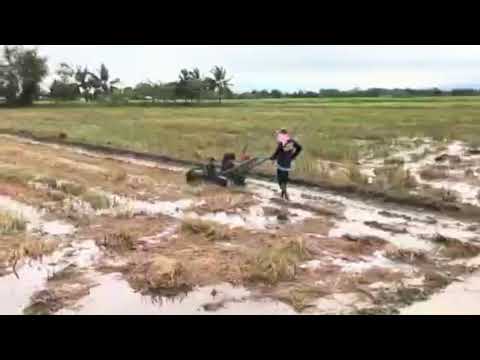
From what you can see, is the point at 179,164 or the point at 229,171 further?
the point at 179,164

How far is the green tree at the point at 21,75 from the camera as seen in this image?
58406mm

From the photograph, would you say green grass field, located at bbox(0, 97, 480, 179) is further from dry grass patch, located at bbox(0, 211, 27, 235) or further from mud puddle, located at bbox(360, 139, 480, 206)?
dry grass patch, located at bbox(0, 211, 27, 235)

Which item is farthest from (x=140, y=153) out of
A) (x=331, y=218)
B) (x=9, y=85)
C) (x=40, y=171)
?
(x=9, y=85)

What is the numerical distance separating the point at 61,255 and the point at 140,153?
42.1 feet

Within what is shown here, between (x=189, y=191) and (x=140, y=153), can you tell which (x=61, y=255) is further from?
(x=140, y=153)

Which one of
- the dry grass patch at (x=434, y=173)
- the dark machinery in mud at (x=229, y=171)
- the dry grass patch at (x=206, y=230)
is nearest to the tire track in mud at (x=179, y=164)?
the dark machinery in mud at (x=229, y=171)

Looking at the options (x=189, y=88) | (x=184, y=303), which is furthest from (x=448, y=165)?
(x=189, y=88)

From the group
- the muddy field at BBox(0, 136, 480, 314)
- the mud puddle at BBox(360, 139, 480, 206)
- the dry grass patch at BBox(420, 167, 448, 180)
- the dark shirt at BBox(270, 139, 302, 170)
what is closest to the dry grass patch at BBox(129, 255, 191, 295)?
the muddy field at BBox(0, 136, 480, 314)

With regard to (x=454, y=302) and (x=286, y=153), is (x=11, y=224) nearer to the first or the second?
(x=286, y=153)

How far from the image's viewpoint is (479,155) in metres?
18.5

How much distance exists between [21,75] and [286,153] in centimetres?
5455

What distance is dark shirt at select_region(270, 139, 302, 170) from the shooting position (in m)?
11.4

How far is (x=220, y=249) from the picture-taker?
27.1 feet
